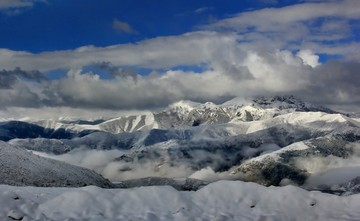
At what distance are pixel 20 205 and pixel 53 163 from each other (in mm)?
101068

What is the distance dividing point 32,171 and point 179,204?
276 ft

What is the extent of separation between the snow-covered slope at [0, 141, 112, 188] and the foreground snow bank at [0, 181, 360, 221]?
216 ft

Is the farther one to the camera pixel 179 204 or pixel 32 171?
pixel 32 171

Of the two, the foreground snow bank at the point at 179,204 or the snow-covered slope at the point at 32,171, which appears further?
the snow-covered slope at the point at 32,171

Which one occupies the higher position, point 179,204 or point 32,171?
point 179,204

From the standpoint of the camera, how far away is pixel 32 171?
4946 inches

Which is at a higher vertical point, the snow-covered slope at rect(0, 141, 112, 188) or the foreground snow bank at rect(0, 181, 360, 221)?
the foreground snow bank at rect(0, 181, 360, 221)

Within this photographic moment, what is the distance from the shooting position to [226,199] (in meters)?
51.3

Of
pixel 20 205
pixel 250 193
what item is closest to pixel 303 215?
pixel 250 193

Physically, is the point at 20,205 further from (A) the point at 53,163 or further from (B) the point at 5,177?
(A) the point at 53,163

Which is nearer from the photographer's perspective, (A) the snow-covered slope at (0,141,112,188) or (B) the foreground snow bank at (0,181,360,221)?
(B) the foreground snow bank at (0,181,360,221)

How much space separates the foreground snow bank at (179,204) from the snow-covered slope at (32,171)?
65889 millimetres

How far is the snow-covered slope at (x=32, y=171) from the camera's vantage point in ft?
384

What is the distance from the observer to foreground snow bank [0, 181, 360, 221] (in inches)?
1777
